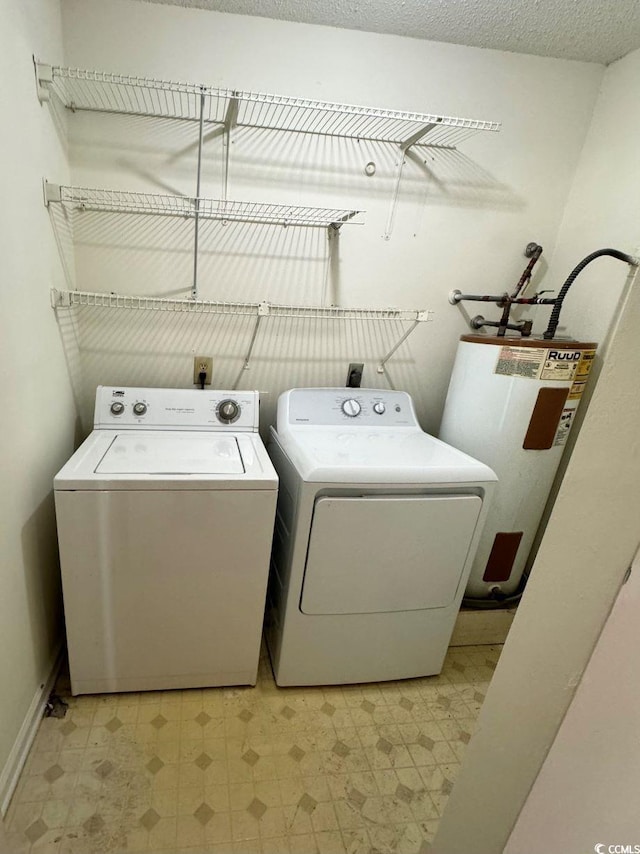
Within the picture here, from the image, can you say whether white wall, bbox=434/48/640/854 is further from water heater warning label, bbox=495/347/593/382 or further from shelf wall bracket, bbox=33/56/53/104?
shelf wall bracket, bbox=33/56/53/104

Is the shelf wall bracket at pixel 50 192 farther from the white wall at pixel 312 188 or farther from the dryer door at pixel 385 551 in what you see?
the dryer door at pixel 385 551

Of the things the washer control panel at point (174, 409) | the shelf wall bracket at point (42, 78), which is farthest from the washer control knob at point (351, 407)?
the shelf wall bracket at point (42, 78)

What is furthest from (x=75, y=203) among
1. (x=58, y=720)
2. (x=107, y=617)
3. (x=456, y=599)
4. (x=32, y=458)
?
(x=456, y=599)

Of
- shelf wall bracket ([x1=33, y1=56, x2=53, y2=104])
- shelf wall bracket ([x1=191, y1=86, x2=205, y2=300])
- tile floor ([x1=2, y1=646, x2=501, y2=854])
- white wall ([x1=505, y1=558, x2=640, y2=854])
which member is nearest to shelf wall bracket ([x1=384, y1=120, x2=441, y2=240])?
shelf wall bracket ([x1=191, y1=86, x2=205, y2=300])

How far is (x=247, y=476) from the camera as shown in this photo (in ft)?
4.46

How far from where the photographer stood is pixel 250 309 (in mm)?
1851

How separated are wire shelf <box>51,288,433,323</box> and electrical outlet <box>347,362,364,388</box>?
227mm

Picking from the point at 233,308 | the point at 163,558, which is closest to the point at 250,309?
the point at 233,308

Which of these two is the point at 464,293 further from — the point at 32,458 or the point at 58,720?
the point at 58,720

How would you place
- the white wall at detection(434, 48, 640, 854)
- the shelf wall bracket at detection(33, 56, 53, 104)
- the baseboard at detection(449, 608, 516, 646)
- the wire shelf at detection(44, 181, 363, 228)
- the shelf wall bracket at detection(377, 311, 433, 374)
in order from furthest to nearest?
1. the shelf wall bracket at detection(377, 311, 433, 374)
2. the baseboard at detection(449, 608, 516, 646)
3. the wire shelf at detection(44, 181, 363, 228)
4. the shelf wall bracket at detection(33, 56, 53, 104)
5. the white wall at detection(434, 48, 640, 854)

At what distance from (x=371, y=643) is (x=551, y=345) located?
1.37 meters

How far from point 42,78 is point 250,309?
974mm

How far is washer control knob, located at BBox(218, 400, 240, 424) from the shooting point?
1.79 metres

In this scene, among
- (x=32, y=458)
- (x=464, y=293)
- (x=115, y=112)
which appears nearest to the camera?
(x=32, y=458)
